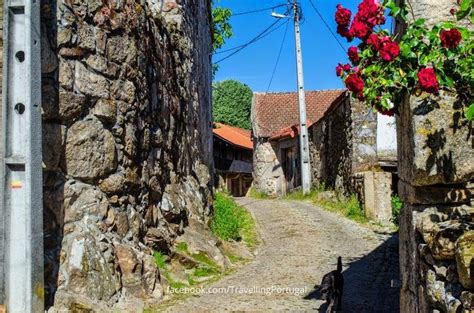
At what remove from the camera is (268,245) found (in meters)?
9.34

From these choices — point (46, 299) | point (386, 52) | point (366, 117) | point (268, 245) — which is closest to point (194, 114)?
point (268, 245)

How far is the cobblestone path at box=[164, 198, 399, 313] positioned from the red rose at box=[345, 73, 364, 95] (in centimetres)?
308

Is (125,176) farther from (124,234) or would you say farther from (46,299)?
(46,299)

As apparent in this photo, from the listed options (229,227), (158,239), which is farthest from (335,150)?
(158,239)

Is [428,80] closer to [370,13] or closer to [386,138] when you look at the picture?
[370,13]

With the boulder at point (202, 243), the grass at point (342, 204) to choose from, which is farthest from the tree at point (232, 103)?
the boulder at point (202, 243)

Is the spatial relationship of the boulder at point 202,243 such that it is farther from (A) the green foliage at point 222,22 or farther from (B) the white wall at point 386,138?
(A) the green foliage at point 222,22

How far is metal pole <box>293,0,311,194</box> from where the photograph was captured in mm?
17500

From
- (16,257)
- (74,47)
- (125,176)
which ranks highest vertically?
(74,47)

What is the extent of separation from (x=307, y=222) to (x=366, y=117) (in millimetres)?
3158

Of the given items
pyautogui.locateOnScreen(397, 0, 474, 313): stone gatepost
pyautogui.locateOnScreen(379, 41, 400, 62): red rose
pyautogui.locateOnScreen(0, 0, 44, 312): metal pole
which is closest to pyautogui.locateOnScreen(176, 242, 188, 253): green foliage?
pyautogui.locateOnScreen(0, 0, 44, 312): metal pole

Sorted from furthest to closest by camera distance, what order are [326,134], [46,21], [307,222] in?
[326,134] < [307,222] < [46,21]

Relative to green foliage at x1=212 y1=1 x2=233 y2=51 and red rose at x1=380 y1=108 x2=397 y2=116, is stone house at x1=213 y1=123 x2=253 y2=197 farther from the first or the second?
red rose at x1=380 y1=108 x2=397 y2=116

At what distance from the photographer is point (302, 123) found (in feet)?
58.7
